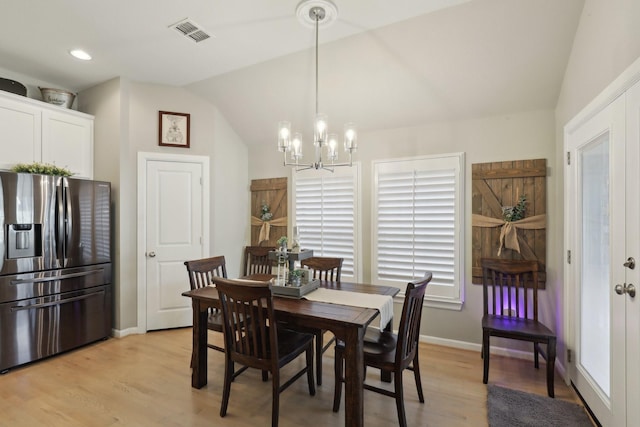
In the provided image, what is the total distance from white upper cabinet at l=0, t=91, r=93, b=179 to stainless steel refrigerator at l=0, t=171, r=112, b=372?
0.51m

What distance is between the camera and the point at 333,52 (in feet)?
9.66

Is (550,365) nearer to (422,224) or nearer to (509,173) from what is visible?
(422,224)

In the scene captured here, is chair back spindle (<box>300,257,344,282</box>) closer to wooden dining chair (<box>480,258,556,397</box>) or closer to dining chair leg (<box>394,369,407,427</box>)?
dining chair leg (<box>394,369,407,427</box>)

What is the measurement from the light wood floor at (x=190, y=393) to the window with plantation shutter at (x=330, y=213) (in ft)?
4.04

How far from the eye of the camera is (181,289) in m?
3.85

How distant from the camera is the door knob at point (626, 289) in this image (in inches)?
65.7

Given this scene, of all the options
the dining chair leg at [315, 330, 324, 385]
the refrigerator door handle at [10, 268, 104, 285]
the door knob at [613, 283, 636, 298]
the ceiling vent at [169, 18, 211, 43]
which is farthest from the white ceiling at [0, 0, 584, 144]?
the dining chair leg at [315, 330, 324, 385]

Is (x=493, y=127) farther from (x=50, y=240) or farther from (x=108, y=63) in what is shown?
(x=50, y=240)

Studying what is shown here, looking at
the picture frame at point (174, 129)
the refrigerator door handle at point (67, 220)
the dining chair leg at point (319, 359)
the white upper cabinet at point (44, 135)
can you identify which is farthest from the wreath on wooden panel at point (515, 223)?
the white upper cabinet at point (44, 135)

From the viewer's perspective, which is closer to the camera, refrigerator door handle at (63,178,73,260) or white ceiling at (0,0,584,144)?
white ceiling at (0,0,584,144)

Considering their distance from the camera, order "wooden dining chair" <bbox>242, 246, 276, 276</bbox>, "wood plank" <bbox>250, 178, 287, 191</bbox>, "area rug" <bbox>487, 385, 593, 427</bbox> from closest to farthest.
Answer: "area rug" <bbox>487, 385, 593, 427</bbox> → "wooden dining chair" <bbox>242, 246, 276, 276</bbox> → "wood plank" <bbox>250, 178, 287, 191</bbox>

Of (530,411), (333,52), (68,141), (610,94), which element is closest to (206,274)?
(68,141)

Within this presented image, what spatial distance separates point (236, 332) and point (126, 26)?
2.71 meters

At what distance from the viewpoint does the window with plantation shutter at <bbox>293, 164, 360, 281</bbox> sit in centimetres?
382
